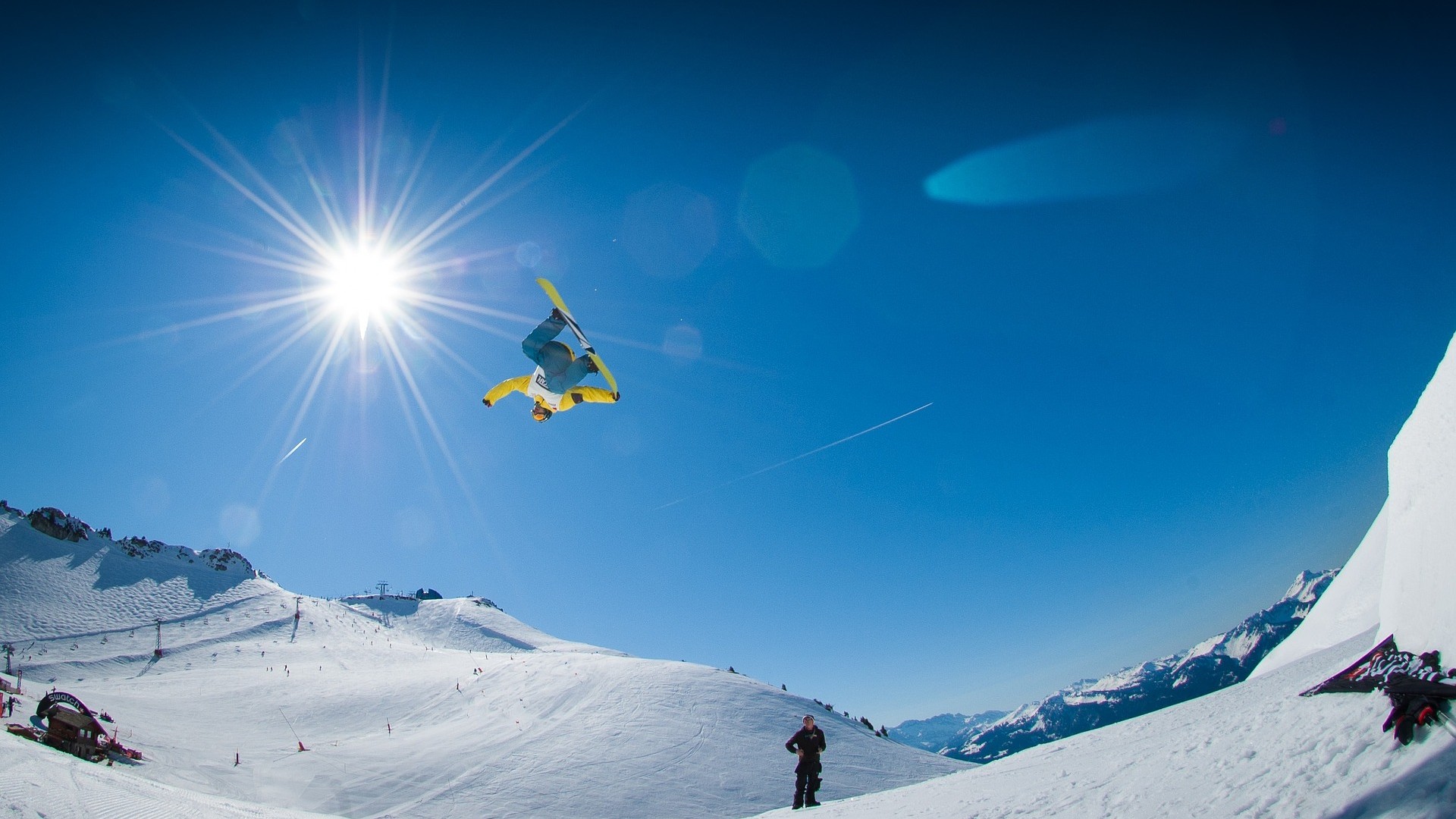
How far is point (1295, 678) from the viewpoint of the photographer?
8523 millimetres

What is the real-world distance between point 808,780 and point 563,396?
959 centimetres

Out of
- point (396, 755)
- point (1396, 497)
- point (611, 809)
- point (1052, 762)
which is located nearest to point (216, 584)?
point (396, 755)

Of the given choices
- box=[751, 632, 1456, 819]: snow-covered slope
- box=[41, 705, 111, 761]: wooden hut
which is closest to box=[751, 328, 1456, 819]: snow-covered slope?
box=[751, 632, 1456, 819]: snow-covered slope

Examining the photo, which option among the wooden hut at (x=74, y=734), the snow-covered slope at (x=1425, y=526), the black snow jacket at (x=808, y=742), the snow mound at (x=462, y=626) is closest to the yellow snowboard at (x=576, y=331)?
the black snow jacket at (x=808, y=742)

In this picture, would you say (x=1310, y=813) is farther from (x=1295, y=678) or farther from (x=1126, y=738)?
(x=1295, y=678)

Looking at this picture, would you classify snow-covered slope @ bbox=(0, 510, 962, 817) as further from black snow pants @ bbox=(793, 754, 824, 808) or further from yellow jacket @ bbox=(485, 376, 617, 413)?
yellow jacket @ bbox=(485, 376, 617, 413)

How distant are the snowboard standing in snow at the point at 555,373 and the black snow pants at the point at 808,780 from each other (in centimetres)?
852

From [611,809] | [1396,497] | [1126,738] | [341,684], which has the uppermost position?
[341,684]

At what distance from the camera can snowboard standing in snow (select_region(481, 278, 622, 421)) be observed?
41.1ft

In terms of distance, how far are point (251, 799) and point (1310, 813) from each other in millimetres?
23175

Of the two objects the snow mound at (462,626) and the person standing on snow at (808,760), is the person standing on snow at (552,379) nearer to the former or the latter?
the person standing on snow at (808,760)

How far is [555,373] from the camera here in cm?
1295

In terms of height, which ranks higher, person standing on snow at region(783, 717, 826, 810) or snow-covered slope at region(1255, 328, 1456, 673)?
snow-covered slope at region(1255, 328, 1456, 673)

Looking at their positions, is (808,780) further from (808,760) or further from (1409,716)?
(1409,716)
